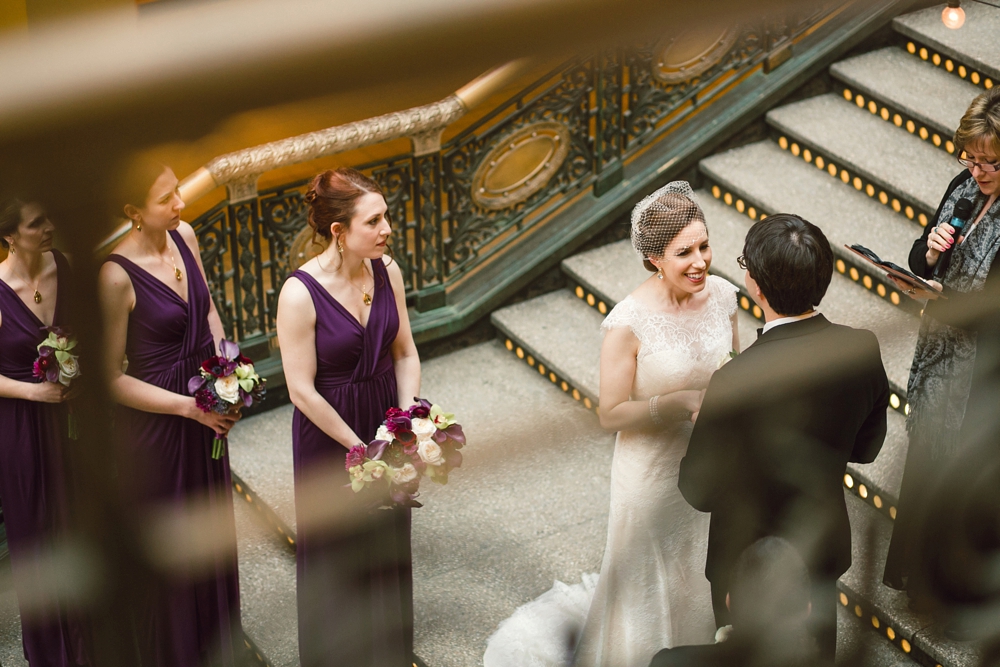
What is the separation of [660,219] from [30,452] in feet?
7.25

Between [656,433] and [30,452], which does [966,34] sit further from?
[30,452]

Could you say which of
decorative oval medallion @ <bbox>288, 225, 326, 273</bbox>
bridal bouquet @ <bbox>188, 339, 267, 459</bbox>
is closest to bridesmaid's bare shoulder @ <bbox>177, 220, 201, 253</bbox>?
A: bridal bouquet @ <bbox>188, 339, 267, 459</bbox>

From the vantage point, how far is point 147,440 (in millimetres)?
3555

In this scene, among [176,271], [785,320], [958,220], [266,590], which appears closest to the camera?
[785,320]

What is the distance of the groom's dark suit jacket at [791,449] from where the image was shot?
1.91 metres

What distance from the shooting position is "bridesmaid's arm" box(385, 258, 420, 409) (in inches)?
146

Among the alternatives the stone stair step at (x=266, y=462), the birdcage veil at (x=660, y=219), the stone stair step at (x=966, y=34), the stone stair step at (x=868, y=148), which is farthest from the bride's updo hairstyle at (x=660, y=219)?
the stone stair step at (x=966, y=34)

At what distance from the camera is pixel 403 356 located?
3818 mm

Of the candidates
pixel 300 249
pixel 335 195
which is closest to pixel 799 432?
pixel 335 195

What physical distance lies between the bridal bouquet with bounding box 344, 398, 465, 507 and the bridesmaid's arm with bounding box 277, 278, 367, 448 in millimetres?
156

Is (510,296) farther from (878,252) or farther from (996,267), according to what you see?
(996,267)

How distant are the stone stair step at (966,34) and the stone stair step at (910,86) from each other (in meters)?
0.10

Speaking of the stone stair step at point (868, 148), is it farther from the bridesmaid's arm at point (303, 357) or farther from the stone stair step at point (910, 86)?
the bridesmaid's arm at point (303, 357)

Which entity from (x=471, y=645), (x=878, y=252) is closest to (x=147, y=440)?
(x=471, y=645)
